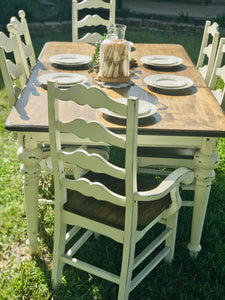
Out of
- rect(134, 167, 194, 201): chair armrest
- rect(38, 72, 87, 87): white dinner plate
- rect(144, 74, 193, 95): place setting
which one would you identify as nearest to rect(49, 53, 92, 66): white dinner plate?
rect(38, 72, 87, 87): white dinner plate

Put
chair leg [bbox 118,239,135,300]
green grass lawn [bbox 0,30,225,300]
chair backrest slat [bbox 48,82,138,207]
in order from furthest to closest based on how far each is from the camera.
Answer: green grass lawn [bbox 0,30,225,300] < chair leg [bbox 118,239,135,300] < chair backrest slat [bbox 48,82,138,207]

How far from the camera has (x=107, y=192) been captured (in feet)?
5.30

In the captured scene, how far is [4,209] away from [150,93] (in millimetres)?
1276

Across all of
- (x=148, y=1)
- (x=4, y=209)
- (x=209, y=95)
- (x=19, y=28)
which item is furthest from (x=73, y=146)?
(x=148, y=1)

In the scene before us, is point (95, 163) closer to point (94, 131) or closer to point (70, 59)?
point (94, 131)

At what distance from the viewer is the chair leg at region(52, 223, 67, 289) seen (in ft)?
6.21

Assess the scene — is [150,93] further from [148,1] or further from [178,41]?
[148,1]

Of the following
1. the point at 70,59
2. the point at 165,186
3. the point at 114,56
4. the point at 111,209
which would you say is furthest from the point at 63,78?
the point at 165,186

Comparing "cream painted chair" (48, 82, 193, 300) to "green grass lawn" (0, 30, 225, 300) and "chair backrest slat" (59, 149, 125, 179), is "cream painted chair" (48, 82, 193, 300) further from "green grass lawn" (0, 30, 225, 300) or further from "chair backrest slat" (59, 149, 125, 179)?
"green grass lawn" (0, 30, 225, 300)

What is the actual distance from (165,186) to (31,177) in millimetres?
735

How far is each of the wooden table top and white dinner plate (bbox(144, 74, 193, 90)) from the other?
1.3 inches

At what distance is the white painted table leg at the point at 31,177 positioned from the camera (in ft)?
6.27

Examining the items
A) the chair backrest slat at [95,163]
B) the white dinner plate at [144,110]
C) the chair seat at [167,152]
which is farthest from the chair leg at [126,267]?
the chair seat at [167,152]

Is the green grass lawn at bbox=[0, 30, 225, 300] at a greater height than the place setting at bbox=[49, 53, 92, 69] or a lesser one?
lesser
